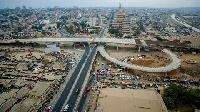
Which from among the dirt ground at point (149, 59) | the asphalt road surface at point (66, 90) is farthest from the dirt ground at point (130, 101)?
the dirt ground at point (149, 59)

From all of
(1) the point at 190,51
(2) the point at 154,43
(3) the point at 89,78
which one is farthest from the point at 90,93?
(1) the point at 190,51

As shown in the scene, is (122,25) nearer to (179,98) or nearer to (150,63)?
(150,63)

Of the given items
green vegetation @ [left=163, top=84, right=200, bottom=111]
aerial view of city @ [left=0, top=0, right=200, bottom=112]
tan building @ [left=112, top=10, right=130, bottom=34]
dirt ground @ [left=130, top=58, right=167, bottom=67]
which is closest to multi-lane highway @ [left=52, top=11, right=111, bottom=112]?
aerial view of city @ [left=0, top=0, right=200, bottom=112]

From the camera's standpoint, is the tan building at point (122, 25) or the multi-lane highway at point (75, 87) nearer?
the multi-lane highway at point (75, 87)

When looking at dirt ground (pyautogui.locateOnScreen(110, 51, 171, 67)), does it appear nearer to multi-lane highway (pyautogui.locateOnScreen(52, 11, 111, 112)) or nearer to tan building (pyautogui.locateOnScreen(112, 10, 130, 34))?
multi-lane highway (pyautogui.locateOnScreen(52, 11, 111, 112))

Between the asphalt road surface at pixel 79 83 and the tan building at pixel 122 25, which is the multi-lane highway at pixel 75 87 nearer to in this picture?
the asphalt road surface at pixel 79 83

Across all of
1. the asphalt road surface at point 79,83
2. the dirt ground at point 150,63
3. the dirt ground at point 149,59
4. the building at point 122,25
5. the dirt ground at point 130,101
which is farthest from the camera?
the building at point 122,25

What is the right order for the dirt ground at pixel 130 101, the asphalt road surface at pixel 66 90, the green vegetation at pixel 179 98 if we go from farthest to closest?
the green vegetation at pixel 179 98 < the asphalt road surface at pixel 66 90 < the dirt ground at pixel 130 101

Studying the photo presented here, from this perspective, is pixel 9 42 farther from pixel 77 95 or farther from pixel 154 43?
pixel 154 43
